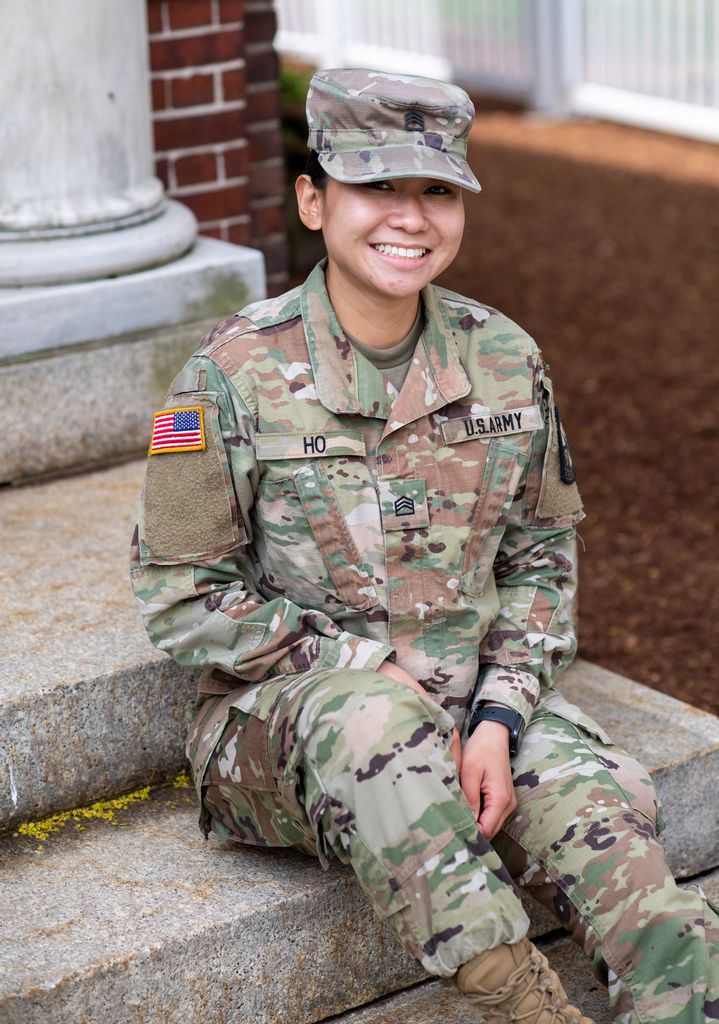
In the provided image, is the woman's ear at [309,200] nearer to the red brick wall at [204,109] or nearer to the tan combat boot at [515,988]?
the tan combat boot at [515,988]

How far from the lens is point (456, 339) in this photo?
2379mm

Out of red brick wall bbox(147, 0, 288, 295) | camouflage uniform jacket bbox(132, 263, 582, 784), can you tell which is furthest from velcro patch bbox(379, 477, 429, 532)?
red brick wall bbox(147, 0, 288, 295)

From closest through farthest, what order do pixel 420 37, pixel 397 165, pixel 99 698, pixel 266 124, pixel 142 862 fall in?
pixel 397 165 < pixel 142 862 < pixel 99 698 < pixel 266 124 < pixel 420 37

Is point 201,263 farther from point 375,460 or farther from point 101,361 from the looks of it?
point 375,460

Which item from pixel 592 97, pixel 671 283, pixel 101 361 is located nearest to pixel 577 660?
pixel 101 361

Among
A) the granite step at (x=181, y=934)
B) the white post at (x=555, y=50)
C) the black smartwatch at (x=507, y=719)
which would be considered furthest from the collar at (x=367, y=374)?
the white post at (x=555, y=50)

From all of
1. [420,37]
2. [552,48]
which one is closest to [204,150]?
[552,48]

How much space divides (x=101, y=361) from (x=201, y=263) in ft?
1.25

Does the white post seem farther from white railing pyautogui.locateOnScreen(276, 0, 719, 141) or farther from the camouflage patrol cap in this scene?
the camouflage patrol cap

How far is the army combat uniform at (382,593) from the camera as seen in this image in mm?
2070

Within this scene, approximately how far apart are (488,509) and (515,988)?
2.46 ft

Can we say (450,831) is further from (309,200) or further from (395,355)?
(309,200)

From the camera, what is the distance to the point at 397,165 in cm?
212

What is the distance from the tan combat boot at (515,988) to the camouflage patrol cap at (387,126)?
109cm
